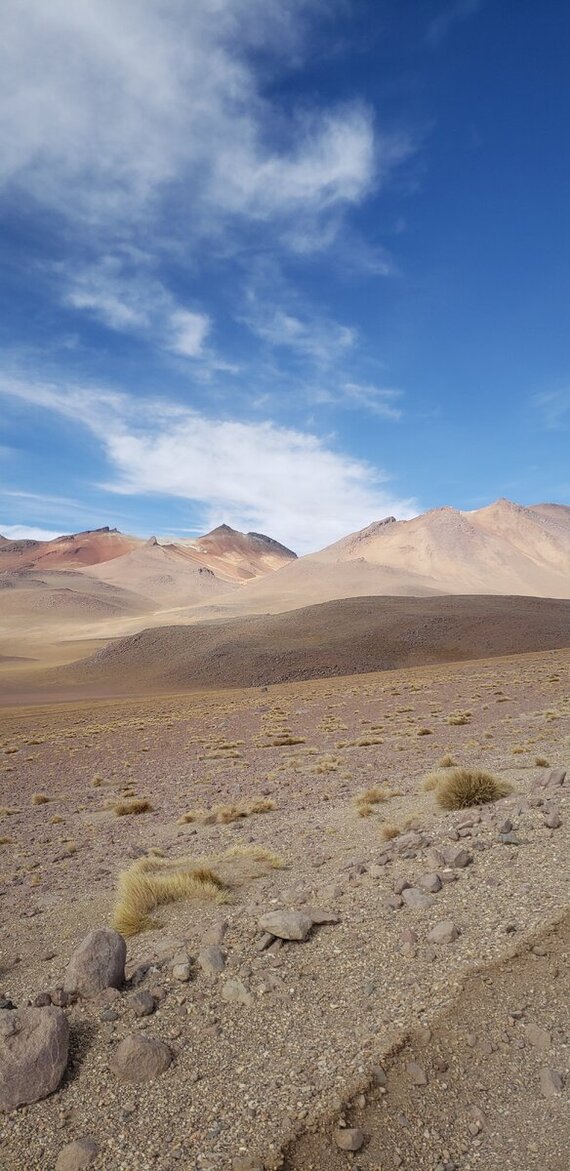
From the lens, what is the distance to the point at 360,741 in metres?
19.2

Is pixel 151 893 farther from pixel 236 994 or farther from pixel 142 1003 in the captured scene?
pixel 236 994

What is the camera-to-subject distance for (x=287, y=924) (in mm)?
5762

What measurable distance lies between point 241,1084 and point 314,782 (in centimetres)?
1020

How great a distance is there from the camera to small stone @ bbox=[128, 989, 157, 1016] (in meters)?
4.80

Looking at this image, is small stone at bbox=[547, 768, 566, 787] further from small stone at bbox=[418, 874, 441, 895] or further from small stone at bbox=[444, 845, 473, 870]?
small stone at bbox=[418, 874, 441, 895]

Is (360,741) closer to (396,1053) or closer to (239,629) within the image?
(396,1053)

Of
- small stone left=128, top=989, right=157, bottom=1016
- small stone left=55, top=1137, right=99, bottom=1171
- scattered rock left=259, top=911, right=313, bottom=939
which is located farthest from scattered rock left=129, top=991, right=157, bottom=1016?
scattered rock left=259, top=911, right=313, bottom=939

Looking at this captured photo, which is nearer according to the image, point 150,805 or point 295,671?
point 150,805

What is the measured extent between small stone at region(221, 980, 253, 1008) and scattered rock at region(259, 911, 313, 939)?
660 mm

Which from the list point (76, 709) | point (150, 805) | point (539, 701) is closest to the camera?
point (150, 805)

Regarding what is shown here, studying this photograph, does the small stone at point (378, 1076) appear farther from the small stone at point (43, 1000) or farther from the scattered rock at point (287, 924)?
the small stone at point (43, 1000)

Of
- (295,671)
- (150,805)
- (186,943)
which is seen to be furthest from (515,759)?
(295,671)

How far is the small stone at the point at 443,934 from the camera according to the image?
5.43m

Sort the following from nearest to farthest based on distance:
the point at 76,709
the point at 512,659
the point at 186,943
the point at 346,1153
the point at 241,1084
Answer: the point at 346,1153
the point at 241,1084
the point at 186,943
the point at 76,709
the point at 512,659
